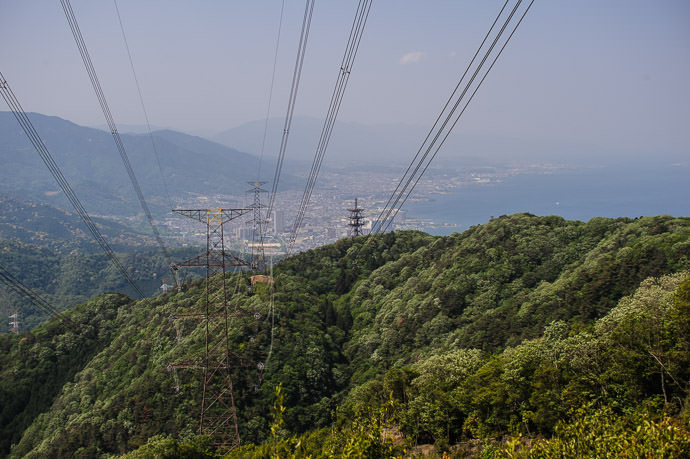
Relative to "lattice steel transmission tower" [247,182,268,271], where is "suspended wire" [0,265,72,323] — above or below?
below

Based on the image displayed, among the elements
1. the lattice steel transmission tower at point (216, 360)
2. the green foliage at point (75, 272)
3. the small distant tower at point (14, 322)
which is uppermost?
the lattice steel transmission tower at point (216, 360)

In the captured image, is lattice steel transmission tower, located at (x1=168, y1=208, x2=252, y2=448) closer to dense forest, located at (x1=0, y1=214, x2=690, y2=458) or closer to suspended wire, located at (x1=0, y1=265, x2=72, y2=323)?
dense forest, located at (x1=0, y1=214, x2=690, y2=458)

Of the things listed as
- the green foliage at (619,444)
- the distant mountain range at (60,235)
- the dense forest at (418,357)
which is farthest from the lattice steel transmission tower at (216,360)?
the distant mountain range at (60,235)

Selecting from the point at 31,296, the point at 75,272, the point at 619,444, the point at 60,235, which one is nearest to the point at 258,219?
the point at 31,296

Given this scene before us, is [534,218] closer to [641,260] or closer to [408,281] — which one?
[408,281]

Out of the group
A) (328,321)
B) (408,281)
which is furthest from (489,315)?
(328,321)

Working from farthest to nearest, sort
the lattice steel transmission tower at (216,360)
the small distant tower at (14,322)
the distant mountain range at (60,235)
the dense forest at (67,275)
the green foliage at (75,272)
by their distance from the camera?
the distant mountain range at (60,235) < the green foliage at (75,272) < the dense forest at (67,275) < the small distant tower at (14,322) < the lattice steel transmission tower at (216,360)

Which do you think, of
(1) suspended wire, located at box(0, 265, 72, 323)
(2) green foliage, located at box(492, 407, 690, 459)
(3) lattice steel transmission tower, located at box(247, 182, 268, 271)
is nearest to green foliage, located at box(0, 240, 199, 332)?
(1) suspended wire, located at box(0, 265, 72, 323)

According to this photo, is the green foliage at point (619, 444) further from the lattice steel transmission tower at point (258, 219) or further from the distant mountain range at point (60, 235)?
the distant mountain range at point (60, 235)
